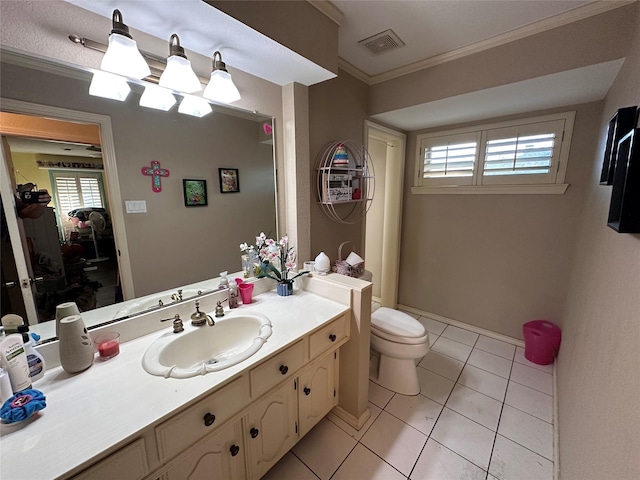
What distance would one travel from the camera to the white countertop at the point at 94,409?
630 mm

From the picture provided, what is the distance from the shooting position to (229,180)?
4.87 ft

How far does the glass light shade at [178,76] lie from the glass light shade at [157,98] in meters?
0.06

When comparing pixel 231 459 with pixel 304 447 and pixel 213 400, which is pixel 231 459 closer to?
pixel 213 400

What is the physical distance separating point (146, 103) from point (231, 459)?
1.55 m

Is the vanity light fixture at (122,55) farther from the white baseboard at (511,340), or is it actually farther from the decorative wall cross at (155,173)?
the white baseboard at (511,340)

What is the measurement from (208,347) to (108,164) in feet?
3.00

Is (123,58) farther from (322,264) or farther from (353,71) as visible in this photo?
(353,71)

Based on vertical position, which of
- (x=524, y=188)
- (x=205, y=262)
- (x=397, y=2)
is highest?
(x=397, y=2)

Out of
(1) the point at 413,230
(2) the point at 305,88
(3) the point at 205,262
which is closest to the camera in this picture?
(3) the point at 205,262

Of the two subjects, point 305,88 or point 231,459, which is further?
point 305,88

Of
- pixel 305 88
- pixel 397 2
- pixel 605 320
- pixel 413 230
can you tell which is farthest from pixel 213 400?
pixel 413 230

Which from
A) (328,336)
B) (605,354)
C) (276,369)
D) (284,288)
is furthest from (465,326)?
(276,369)

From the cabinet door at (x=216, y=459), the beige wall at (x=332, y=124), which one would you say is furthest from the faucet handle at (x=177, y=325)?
the beige wall at (x=332, y=124)

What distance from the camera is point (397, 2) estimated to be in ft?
4.28
